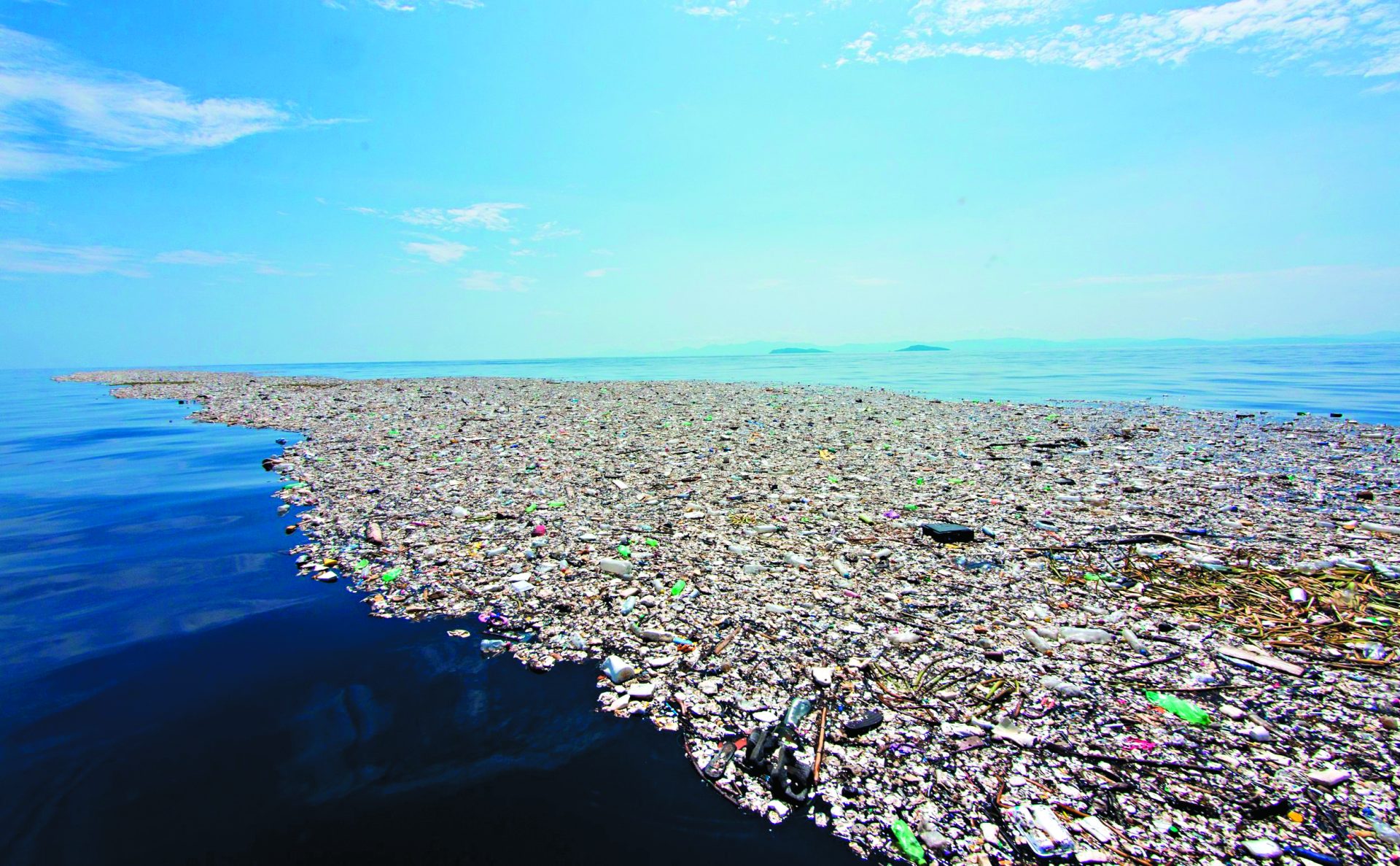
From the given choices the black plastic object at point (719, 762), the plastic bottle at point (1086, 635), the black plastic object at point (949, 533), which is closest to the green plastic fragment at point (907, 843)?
the black plastic object at point (719, 762)

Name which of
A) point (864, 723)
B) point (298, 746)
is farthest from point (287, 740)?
point (864, 723)

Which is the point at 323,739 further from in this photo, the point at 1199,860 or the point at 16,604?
the point at 16,604

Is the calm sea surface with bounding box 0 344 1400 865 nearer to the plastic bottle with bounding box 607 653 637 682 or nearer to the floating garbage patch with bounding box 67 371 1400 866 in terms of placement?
the plastic bottle with bounding box 607 653 637 682

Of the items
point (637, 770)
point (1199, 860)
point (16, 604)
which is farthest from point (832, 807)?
point (16, 604)

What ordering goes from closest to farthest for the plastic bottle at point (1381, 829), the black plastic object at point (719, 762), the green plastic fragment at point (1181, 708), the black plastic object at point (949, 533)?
1. the plastic bottle at point (1381, 829)
2. the black plastic object at point (719, 762)
3. the green plastic fragment at point (1181, 708)
4. the black plastic object at point (949, 533)

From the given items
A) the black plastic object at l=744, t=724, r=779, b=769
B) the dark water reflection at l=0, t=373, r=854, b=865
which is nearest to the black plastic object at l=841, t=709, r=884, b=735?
the black plastic object at l=744, t=724, r=779, b=769

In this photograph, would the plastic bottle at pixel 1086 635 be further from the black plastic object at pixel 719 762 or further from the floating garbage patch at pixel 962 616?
the black plastic object at pixel 719 762

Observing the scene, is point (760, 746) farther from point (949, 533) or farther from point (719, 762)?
point (949, 533)
